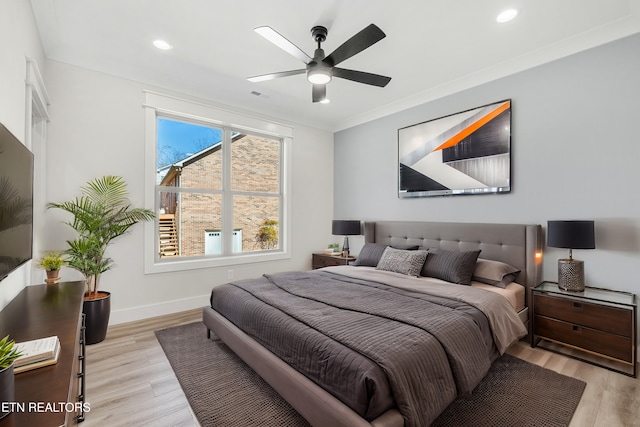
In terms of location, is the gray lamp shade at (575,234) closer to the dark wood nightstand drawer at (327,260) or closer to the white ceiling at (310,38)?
the white ceiling at (310,38)

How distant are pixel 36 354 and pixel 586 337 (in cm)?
359

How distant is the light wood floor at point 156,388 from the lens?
187 cm

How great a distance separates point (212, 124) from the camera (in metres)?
4.26

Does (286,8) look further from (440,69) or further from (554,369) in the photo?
(554,369)

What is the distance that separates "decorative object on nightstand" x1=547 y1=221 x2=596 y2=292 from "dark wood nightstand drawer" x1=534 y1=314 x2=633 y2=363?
34cm

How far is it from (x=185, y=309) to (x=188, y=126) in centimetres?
245

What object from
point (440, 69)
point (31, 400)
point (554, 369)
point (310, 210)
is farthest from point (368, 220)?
point (31, 400)

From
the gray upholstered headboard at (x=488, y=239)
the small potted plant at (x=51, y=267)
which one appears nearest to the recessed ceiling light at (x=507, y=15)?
the gray upholstered headboard at (x=488, y=239)

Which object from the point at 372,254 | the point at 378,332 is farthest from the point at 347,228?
the point at 378,332

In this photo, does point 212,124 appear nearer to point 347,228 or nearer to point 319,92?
point 319,92

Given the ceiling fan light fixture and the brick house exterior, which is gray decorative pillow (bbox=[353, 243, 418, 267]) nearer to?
the brick house exterior

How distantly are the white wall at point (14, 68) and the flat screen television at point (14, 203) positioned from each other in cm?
25

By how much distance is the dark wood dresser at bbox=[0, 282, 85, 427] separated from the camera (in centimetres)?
85

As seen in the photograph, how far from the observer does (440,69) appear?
3.38 meters
